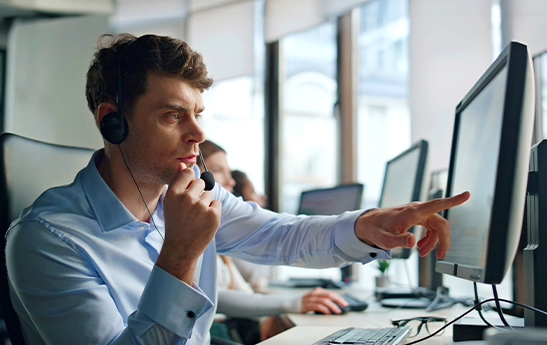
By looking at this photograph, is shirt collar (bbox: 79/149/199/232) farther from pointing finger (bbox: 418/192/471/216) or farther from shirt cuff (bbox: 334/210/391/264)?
pointing finger (bbox: 418/192/471/216)

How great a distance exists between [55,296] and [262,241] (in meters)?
0.55

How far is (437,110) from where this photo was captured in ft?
8.53

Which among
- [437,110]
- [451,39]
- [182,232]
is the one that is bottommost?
[182,232]

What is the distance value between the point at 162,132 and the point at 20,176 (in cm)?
31

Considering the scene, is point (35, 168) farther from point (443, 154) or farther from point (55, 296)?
point (443, 154)

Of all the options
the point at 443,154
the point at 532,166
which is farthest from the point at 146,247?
the point at 443,154

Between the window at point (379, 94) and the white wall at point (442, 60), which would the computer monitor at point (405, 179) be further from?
the window at point (379, 94)

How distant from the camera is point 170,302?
897mm

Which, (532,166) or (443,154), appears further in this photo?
(443,154)

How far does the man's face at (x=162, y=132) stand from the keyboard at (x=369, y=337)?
1.64 ft

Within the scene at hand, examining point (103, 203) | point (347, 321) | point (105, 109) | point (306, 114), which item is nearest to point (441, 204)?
point (347, 321)

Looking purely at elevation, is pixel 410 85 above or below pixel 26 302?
above

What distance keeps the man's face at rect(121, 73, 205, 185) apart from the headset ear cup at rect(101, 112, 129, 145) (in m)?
0.04

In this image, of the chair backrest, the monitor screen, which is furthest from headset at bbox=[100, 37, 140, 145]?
the monitor screen
